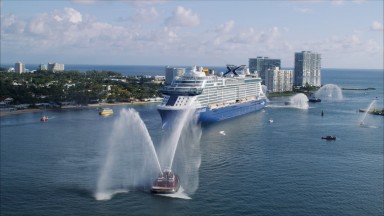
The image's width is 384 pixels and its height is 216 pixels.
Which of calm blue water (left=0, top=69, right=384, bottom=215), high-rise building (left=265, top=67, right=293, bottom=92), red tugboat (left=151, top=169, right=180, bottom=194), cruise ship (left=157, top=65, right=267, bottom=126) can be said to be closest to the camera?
calm blue water (left=0, top=69, right=384, bottom=215)

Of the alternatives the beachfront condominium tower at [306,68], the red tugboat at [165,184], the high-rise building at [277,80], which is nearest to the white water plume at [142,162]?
the red tugboat at [165,184]

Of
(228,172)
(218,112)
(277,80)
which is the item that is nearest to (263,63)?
(277,80)

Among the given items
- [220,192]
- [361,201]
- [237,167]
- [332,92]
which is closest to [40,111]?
[237,167]

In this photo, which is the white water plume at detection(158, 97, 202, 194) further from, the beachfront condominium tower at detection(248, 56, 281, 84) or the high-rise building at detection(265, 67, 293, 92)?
the beachfront condominium tower at detection(248, 56, 281, 84)

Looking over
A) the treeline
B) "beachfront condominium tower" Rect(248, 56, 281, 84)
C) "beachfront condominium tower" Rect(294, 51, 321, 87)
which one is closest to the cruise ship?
the treeline

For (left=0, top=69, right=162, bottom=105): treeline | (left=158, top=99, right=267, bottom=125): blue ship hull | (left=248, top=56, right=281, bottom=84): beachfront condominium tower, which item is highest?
(left=248, top=56, right=281, bottom=84): beachfront condominium tower

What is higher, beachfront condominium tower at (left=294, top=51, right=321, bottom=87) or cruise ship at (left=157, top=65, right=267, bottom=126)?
beachfront condominium tower at (left=294, top=51, right=321, bottom=87)

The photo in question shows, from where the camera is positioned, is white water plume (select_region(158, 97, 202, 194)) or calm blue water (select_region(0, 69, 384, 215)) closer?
calm blue water (select_region(0, 69, 384, 215))

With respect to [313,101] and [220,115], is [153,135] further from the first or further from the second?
[313,101]

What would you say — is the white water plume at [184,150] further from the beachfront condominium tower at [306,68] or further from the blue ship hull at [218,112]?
the beachfront condominium tower at [306,68]
